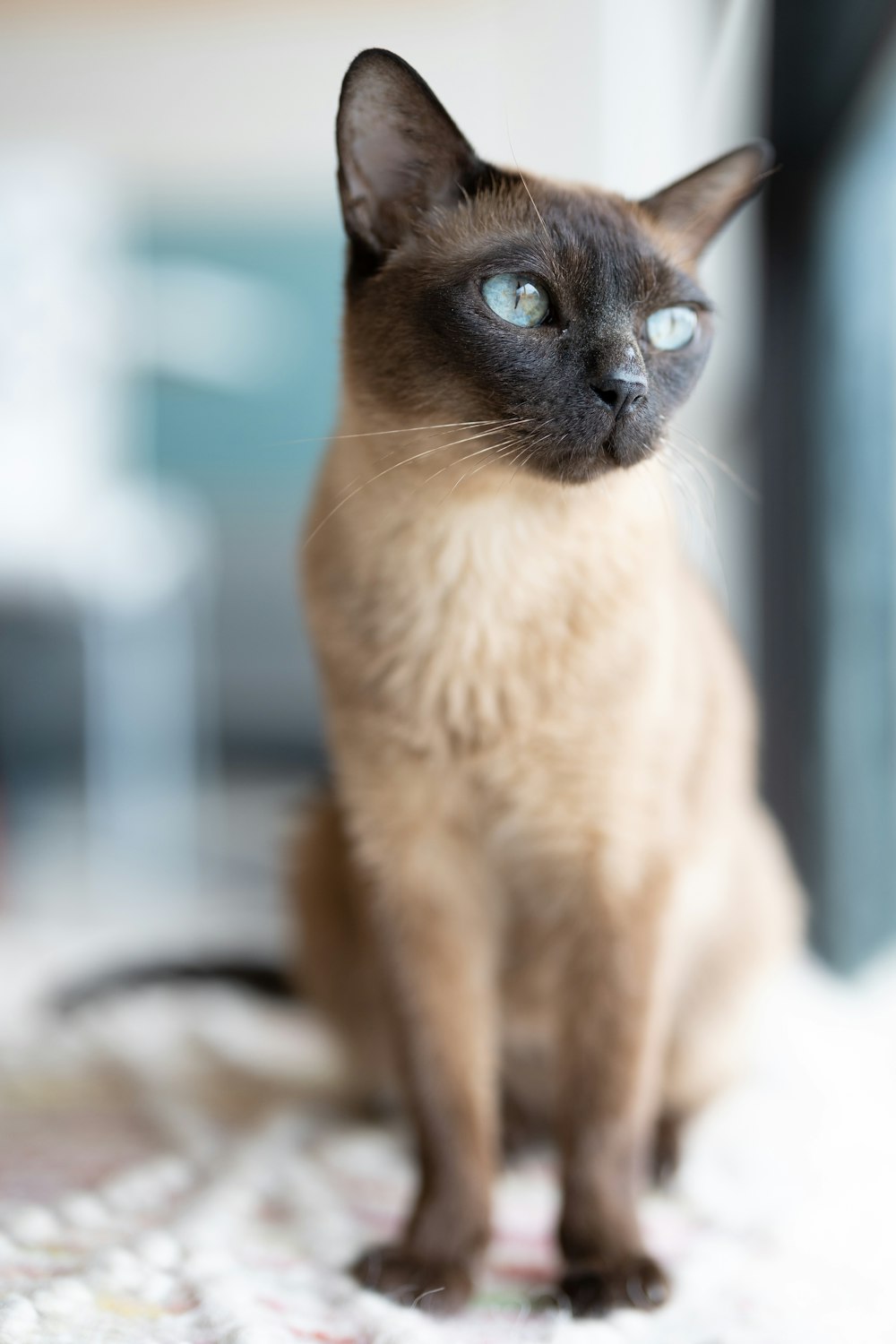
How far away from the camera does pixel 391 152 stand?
980 millimetres

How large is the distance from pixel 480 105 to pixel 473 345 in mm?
1061

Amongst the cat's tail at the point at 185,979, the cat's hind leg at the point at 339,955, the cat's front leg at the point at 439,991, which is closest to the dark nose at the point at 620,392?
the cat's front leg at the point at 439,991

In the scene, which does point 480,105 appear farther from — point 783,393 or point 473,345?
point 473,345

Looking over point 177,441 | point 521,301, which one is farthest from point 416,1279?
point 177,441

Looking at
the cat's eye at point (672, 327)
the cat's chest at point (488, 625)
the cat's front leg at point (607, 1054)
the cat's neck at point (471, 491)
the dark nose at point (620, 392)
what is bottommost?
the cat's front leg at point (607, 1054)

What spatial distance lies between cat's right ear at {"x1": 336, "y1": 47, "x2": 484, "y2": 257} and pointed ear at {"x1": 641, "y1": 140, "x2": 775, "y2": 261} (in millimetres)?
164

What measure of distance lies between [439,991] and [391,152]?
0.74 metres

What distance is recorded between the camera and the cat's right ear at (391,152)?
919 mm

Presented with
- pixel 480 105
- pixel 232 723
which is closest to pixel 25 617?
pixel 232 723

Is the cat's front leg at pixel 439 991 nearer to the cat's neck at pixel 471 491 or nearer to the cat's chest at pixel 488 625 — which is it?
the cat's chest at pixel 488 625

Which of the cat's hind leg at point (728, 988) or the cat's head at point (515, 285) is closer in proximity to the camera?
the cat's head at point (515, 285)

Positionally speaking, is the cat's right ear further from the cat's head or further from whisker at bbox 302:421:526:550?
whisker at bbox 302:421:526:550

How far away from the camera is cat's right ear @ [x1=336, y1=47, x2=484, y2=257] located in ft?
3.02

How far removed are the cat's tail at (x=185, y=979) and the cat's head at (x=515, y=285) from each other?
108 cm
